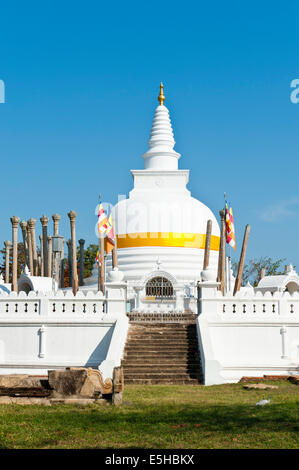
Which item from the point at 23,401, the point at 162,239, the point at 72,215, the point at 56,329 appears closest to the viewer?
the point at 23,401

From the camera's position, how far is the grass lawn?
10.2 metres

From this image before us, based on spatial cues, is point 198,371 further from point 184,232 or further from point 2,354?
point 184,232

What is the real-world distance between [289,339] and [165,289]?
47.4ft

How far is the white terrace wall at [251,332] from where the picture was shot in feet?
74.7

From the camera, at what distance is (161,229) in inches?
1625

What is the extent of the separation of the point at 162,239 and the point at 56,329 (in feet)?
59.4

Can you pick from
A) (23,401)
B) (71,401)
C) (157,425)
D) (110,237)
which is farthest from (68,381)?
(110,237)

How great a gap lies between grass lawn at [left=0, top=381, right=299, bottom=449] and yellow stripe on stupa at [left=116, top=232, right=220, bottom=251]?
83.3 ft

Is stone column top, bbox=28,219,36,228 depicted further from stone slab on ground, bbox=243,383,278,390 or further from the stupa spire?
stone slab on ground, bbox=243,383,278,390

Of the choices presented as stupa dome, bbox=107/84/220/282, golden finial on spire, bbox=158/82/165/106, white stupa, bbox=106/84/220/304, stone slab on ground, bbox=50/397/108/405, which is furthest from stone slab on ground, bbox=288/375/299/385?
golden finial on spire, bbox=158/82/165/106

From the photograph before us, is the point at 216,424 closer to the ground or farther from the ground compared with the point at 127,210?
closer to the ground

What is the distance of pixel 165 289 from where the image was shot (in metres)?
37.0

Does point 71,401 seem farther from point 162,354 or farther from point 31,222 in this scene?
point 31,222
